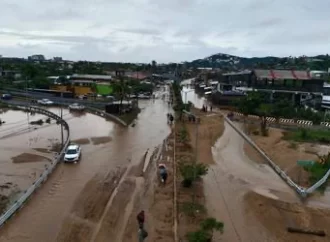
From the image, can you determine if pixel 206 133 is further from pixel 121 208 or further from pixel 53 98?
pixel 53 98

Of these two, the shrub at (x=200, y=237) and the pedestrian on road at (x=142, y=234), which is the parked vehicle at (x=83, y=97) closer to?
the pedestrian on road at (x=142, y=234)

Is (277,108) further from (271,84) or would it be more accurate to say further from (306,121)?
(271,84)

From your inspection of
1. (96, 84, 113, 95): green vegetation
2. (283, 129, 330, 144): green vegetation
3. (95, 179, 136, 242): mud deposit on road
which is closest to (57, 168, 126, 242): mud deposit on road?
(95, 179, 136, 242): mud deposit on road

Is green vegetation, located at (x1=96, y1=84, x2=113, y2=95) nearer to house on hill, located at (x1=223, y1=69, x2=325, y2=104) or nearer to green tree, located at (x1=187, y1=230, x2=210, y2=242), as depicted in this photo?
house on hill, located at (x1=223, y1=69, x2=325, y2=104)

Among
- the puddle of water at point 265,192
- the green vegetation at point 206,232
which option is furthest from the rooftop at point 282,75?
the green vegetation at point 206,232

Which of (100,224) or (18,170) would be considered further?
(18,170)

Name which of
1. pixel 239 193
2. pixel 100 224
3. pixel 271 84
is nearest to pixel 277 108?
pixel 271 84
